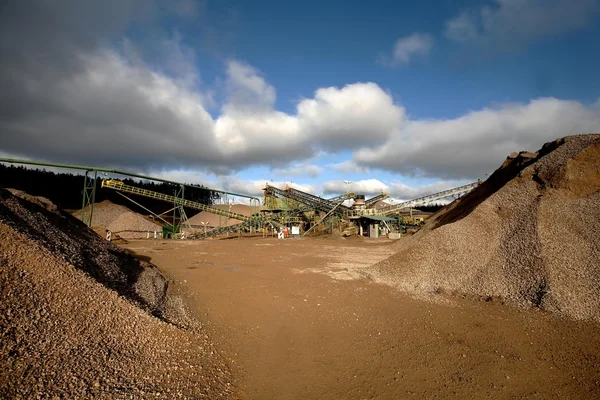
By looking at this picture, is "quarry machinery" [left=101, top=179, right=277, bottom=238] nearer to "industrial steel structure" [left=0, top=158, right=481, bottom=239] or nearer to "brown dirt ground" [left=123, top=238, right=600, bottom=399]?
"industrial steel structure" [left=0, top=158, right=481, bottom=239]

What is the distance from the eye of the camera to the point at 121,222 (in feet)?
131

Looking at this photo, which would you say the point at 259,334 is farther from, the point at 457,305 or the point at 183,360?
the point at 457,305

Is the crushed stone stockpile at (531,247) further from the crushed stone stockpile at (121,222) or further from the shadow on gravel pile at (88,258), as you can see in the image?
the crushed stone stockpile at (121,222)

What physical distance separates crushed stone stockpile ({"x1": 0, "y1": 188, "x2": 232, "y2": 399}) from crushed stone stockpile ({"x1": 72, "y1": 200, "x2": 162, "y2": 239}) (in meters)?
34.8

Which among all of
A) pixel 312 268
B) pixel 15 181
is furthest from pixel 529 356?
pixel 15 181

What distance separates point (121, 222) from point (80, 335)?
4113 cm

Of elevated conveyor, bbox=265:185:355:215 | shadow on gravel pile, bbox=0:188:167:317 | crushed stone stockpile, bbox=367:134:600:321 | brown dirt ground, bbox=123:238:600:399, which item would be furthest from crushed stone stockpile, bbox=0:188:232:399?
elevated conveyor, bbox=265:185:355:215

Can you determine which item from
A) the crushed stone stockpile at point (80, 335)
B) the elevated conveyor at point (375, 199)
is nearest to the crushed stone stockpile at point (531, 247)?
the crushed stone stockpile at point (80, 335)

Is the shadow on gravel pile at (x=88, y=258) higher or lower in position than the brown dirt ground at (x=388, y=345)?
higher

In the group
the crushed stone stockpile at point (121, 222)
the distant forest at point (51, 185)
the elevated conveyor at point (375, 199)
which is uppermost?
the distant forest at point (51, 185)

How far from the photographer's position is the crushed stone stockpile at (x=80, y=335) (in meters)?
3.84

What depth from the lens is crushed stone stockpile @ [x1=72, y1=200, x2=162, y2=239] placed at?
1511 inches

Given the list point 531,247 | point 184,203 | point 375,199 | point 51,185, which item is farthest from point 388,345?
point 51,185

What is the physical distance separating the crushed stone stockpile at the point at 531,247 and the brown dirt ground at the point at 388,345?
2.61 ft
